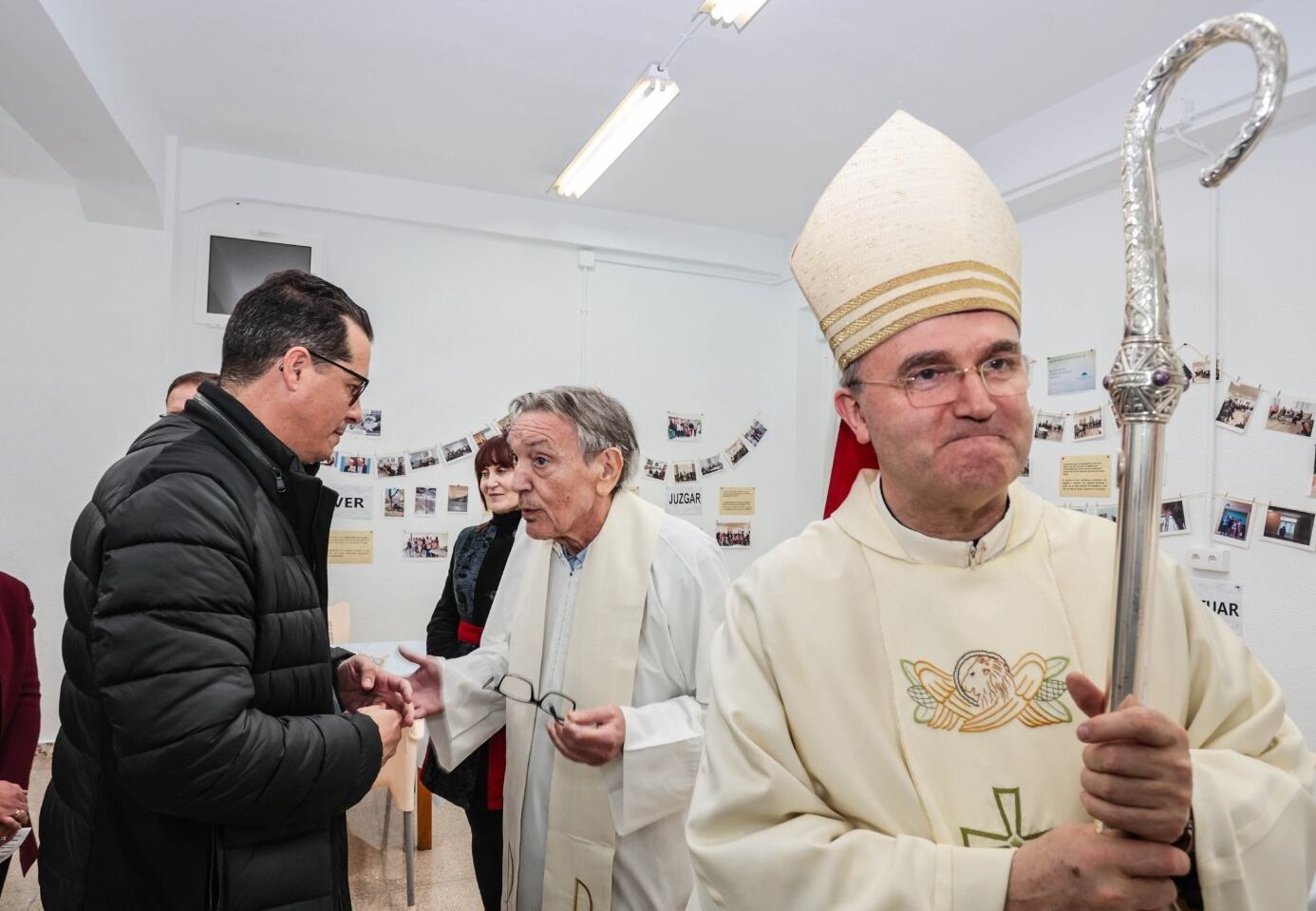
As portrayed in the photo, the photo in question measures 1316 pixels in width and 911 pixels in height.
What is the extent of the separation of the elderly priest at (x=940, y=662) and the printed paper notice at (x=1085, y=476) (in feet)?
9.64

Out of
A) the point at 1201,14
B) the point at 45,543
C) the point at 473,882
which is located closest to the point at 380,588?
the point at 45,543

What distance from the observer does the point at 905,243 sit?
110 centimetres

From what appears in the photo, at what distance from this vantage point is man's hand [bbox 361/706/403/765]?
A: 4.95 ft

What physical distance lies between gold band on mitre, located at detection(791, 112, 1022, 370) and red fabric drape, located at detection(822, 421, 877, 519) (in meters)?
0.16

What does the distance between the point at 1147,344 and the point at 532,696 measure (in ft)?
5.09

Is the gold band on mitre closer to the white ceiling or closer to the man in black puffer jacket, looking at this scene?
the man in black puffer jacket

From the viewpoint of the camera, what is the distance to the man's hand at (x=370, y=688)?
1706mm

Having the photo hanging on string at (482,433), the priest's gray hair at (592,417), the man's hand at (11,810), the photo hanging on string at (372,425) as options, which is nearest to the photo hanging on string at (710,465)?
the photo hanging on string at (482,433)

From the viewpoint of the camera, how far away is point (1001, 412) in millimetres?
1009

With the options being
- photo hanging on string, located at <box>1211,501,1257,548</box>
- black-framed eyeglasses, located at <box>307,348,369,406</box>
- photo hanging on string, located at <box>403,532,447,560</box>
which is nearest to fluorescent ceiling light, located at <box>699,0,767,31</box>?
black-framed eyeglasses, located at <box>307,348,369,406</box>

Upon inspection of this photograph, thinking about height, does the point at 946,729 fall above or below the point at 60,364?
below

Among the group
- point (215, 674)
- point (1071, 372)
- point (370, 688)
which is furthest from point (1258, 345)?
point (215, 674)

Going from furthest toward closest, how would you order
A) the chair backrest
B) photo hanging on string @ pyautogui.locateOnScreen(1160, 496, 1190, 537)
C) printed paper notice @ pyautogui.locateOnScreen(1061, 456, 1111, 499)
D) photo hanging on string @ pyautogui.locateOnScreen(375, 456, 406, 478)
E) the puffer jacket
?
1. photo hanging on string @ pyautogui.locateOnScreen(375, 456, 406, 478)
2. the chair backrest
3. printed paper notice @ pyautogui.locateOnScreen(1061, 456, 1111, 499)
4. photo hanging on string @ pyautogui.locateOnScreen(1160, 496, 1190, 537)
5. the puffer jacket

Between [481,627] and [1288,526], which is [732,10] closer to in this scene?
[481,627]
